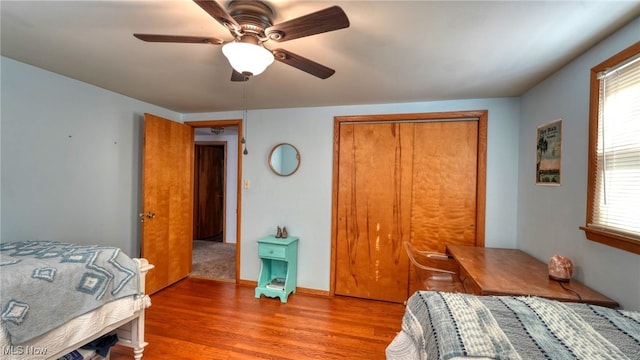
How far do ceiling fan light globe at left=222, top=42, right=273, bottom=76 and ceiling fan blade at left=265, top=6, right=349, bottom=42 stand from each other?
9 cm

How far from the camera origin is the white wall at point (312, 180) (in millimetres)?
2643

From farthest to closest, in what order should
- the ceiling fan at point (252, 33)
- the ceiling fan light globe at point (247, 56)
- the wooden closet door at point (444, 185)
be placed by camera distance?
the wooden closet door at point (444, 185), the ceiling fan light globe at point (247, 56), the ceiling fan at point (252, 33)

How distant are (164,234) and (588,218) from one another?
146 inches

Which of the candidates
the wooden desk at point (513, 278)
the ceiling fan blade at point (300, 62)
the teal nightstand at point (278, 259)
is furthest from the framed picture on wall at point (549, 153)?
the teal nightstand at point (278, 259)

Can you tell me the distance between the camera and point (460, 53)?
1.73 metres

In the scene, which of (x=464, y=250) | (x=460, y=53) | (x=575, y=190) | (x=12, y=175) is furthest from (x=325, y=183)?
(x=12, y=175)

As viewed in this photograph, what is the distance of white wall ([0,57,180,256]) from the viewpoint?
78.5 inches

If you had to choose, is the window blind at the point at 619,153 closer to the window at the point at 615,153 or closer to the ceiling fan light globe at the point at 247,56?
the window at the point at 615,153

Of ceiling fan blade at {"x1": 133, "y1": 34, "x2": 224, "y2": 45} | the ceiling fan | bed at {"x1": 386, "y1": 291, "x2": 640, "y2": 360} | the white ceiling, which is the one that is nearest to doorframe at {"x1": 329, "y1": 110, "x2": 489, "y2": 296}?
the white ceiling

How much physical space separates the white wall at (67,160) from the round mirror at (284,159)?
149cm

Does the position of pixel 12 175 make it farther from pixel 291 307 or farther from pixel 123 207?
pixel 291 307

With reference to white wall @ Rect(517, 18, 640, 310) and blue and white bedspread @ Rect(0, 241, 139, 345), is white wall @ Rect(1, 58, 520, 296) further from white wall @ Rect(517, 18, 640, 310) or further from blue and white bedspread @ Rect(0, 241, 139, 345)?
blue and white bedspread @ Rect(0, 241, 139, 345)

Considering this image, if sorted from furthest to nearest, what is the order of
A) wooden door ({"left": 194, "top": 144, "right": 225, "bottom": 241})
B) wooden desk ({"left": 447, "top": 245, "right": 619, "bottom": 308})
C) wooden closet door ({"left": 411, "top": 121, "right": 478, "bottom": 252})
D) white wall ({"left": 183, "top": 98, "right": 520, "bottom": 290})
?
1. wooden door ({"left": 194, "top": 144, "right": 225, "bottom": 241})
2. wooden closet door ({"left": 411, "top": 121, "right": 478, "bottom": 252})
3. white wall ({"left": 183, "top": 98, "right": 520, "bottom": 290})
4. wooden desk ({"left": 447, "top": 245, "right": 619, "bottom": 308})

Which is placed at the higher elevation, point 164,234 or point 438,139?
point 438,139
